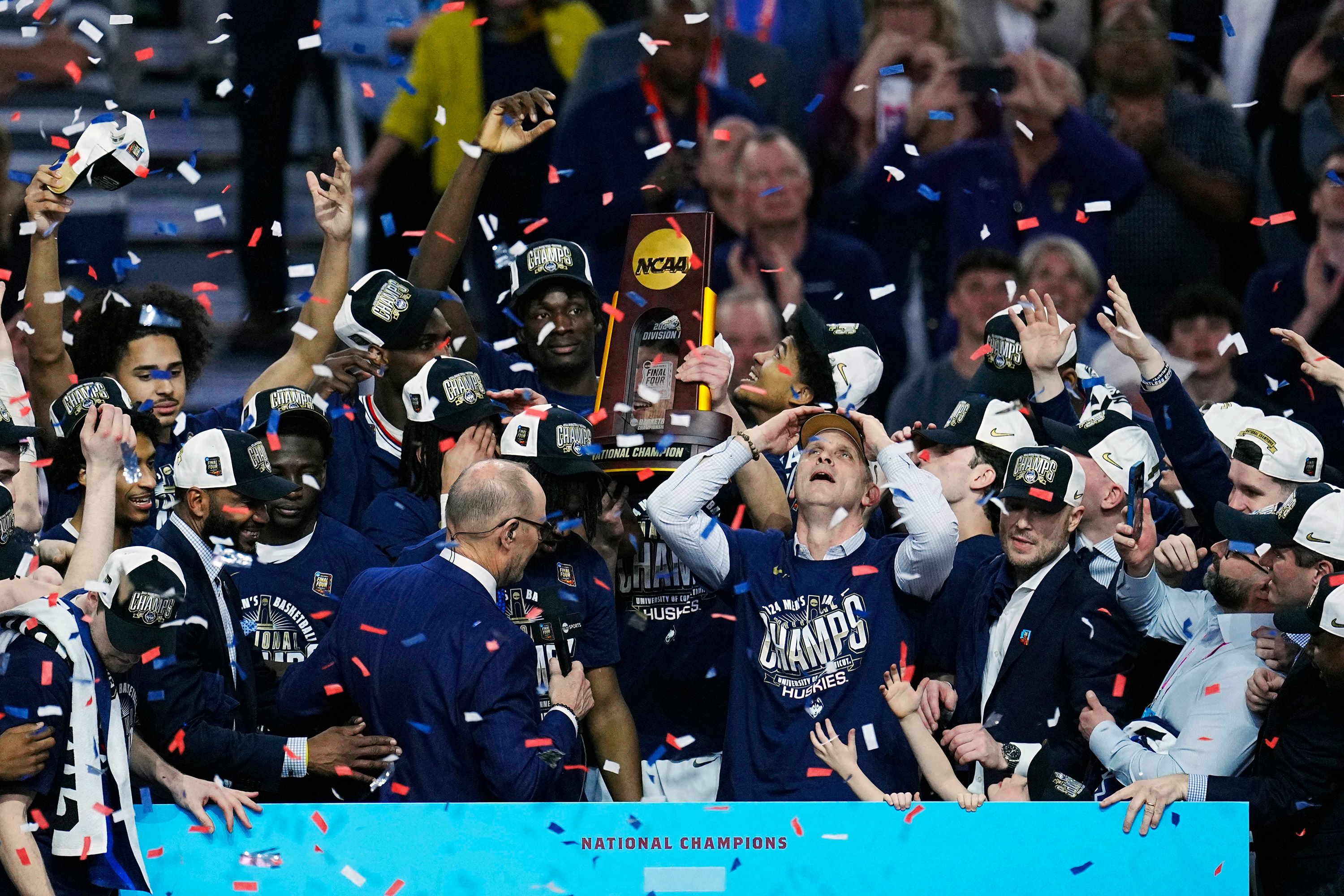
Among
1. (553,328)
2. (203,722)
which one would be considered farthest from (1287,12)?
(203,722)

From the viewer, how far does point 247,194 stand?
9016 millimetres

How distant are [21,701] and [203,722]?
22.1 inches

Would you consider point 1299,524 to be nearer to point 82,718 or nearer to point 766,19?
point 82,718

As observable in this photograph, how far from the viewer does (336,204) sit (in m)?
6.71

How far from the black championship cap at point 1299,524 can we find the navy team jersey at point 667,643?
1.65 metres

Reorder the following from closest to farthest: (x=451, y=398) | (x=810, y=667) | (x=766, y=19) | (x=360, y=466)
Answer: (x=810, y=667), (x=451, y=398), (x=360, y=466), (x=766, y=19)

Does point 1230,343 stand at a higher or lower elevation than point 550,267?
lower

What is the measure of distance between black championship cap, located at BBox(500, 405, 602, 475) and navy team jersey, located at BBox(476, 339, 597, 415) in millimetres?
822

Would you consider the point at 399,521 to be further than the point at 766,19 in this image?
No

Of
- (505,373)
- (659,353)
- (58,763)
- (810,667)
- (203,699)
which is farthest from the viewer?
(505,373)

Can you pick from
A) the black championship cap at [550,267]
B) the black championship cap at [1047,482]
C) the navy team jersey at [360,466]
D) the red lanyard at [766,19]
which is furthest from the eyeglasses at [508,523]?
the red lanyard at [766,19]

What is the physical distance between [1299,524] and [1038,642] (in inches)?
30.4

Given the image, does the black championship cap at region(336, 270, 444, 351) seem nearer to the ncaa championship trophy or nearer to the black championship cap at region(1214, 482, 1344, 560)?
the ncaa championship trophy

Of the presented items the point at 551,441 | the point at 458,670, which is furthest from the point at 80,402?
the point at 458,670
